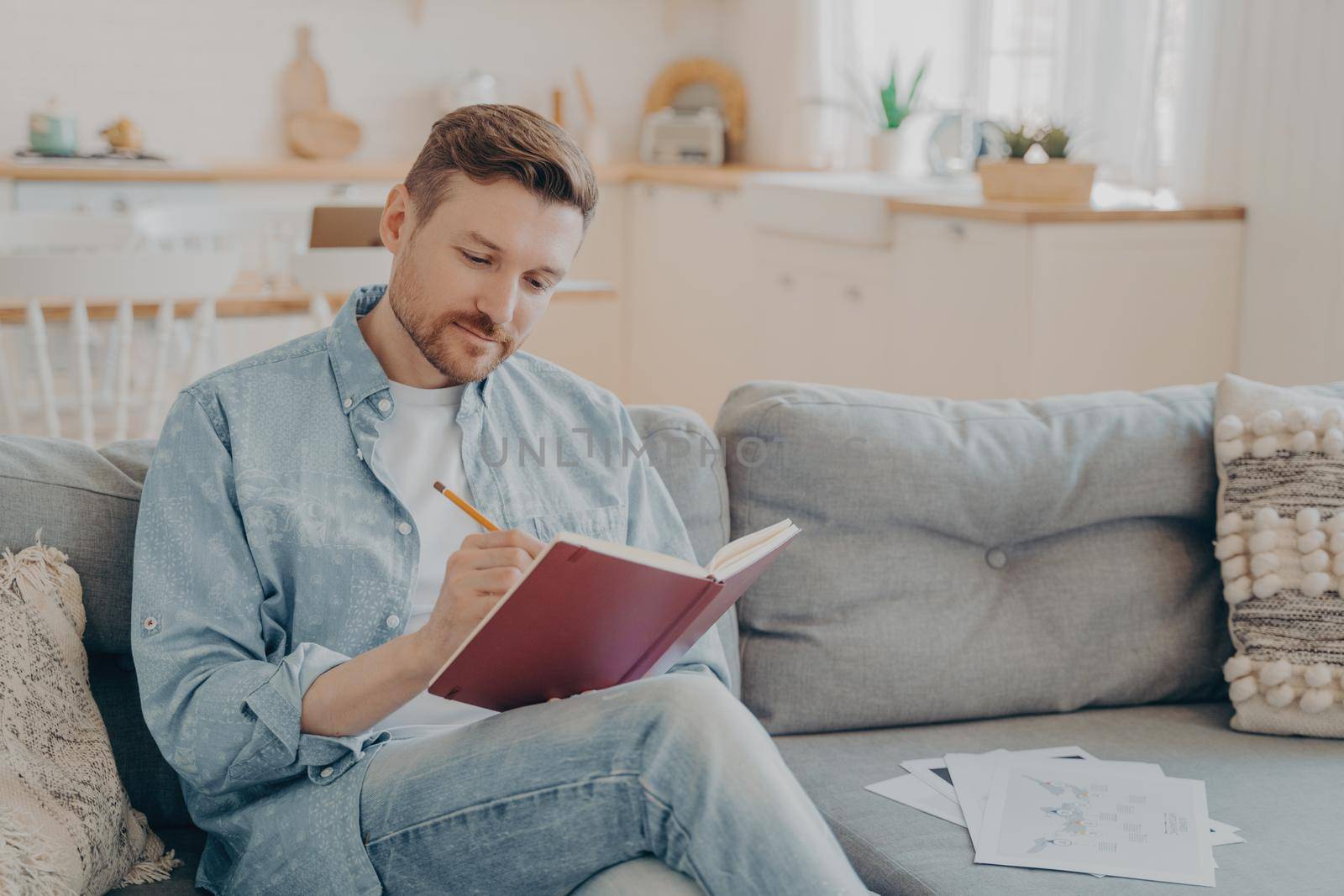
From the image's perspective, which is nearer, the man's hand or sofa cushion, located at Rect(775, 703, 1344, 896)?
the man's hand

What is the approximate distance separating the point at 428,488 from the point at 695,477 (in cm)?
40

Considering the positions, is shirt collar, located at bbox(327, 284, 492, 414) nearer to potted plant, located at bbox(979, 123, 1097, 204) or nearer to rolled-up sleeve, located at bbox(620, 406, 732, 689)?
rolled-up sleeve, located at bbox(620, 406, 732, 689)

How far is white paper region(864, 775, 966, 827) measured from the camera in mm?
1559

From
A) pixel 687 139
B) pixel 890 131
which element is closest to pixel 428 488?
pixel 890 131

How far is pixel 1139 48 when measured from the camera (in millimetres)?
3707

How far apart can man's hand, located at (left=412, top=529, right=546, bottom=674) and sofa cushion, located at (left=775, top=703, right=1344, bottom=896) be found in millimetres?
571

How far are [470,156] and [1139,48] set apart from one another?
2.82m

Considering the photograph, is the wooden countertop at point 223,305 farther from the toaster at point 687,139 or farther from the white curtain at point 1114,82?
the toaster at point 687,139

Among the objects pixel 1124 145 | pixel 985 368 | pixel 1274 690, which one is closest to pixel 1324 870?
pixel 1274 690

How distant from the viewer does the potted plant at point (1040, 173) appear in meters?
3.30

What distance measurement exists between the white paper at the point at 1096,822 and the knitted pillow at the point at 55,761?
0.86 meters

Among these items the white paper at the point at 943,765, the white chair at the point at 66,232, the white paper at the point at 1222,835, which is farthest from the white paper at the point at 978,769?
the white chair at the point at 66,232

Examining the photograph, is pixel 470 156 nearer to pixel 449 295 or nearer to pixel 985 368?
pixel 449 295

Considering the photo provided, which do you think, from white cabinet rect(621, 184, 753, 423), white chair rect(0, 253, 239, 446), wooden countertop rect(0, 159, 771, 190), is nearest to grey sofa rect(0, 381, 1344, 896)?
white chair rect(0, 253, 239, 446)
